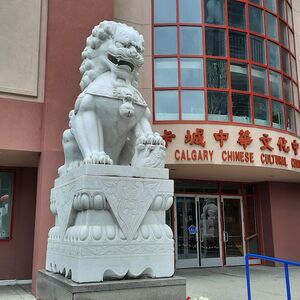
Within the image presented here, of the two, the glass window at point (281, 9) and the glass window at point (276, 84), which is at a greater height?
the glass window at point (281, 9)

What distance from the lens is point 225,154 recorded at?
37.5 feet

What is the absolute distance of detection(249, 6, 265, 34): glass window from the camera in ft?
43.2

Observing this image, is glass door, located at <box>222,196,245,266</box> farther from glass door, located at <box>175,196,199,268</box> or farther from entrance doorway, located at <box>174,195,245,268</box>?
glass door, located at <box>175,196,199,268</box>

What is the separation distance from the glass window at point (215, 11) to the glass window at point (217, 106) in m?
2.48

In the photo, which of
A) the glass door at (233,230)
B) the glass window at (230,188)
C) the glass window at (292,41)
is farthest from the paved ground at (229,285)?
the glass window at (292,41)

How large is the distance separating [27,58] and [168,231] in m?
7.52

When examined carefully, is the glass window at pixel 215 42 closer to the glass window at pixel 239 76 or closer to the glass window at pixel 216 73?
the glass window at pixel 216 73

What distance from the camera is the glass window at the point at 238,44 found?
1274cm

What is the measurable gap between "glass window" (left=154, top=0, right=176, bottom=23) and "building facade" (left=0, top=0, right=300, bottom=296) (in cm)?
3

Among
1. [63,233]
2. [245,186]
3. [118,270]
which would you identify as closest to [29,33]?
[63,233]

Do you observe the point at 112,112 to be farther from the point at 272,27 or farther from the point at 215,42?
the point at 272,27

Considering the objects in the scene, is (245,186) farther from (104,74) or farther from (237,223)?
(104,74)

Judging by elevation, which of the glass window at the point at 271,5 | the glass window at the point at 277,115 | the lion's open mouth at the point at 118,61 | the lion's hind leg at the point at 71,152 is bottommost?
the lion's hind leg at the point at 71,152

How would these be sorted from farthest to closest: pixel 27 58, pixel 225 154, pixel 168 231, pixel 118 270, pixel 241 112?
pixel 241 112, pixel 225 154, pixel 27 58, pixel 168 231, pixel 118 270
